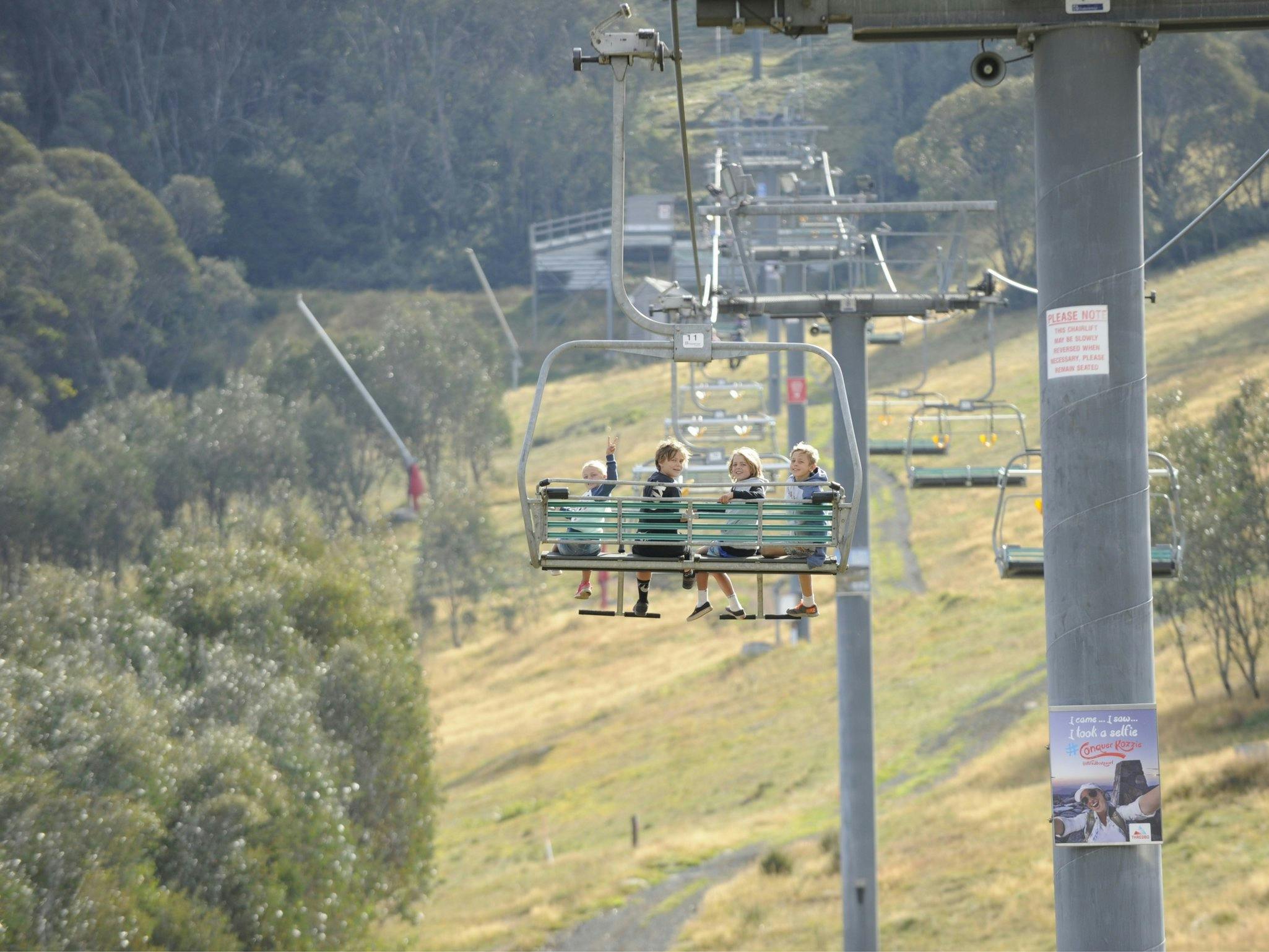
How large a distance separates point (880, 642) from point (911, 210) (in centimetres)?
2874

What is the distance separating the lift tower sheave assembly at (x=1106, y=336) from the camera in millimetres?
9344

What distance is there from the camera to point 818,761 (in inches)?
1503

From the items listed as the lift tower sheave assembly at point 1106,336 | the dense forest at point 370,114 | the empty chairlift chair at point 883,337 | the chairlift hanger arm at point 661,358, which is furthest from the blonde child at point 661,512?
the dense forest at point 370,114

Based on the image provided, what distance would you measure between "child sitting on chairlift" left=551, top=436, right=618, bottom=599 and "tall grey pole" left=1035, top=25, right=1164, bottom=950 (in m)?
2.39

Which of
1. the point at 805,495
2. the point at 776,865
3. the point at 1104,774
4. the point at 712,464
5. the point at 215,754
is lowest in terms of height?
the point at 776,865

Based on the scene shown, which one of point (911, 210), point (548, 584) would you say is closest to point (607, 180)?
point (548, 584)

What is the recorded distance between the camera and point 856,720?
1975cm

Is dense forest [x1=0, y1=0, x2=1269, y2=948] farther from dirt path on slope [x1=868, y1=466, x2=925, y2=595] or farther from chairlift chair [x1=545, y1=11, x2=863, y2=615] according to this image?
chairlift chair [x1=545, y1=11, x2=863, y2=615]

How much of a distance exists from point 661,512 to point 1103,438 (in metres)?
2.27

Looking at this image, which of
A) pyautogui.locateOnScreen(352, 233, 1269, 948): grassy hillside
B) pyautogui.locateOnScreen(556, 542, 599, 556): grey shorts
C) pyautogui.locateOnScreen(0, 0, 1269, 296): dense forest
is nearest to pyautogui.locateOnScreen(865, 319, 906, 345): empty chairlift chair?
pyautogui.locateOnScreen(352, 233, 1269, 948): grassy hillside

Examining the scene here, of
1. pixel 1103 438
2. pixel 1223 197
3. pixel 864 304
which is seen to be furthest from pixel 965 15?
pixel 864 304

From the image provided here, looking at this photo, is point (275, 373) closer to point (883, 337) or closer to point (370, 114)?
point (370, 114)

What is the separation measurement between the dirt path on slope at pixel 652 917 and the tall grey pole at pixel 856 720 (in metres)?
9.37

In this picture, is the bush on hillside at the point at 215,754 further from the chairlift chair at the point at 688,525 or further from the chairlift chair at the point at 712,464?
the chairlift chair at the point at 688,525
